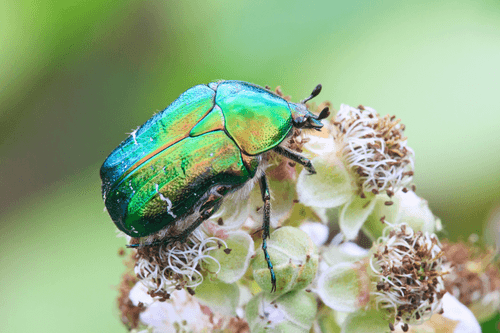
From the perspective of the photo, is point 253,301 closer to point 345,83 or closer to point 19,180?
point 345,83

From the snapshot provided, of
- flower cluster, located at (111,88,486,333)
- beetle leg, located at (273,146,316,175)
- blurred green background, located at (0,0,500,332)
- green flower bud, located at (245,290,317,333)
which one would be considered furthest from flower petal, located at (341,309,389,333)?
blurred green background, located at (0,0,500,332)

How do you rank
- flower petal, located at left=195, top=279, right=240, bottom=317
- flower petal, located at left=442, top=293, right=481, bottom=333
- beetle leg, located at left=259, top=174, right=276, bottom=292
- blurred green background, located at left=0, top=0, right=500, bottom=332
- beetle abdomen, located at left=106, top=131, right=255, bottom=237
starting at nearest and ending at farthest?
beetle abdomen, located at left=106, top=131, right=255, bottom=237
beetle leg, located at left=259, top=174, right=276, bottom=292
flower petal, located at left=195, top=279, right=240, bottom=317
flower petal, located at left=442, top=293, right=481, bottom=333
blurred green background, located at left=0, top=0, right=500, bottom=332


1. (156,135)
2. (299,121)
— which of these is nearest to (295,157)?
(299,121)

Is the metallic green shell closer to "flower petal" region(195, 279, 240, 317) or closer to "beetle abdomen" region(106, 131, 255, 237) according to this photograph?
"beetle abdomen" region(106, 131, 255, 237)

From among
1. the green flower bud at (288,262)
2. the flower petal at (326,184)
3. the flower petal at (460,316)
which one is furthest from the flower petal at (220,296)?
the flower petal at (460,316)

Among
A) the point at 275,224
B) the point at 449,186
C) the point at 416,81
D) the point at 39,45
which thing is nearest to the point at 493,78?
the point at 416,81

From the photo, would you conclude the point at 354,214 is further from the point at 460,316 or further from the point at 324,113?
the point at 460,316
